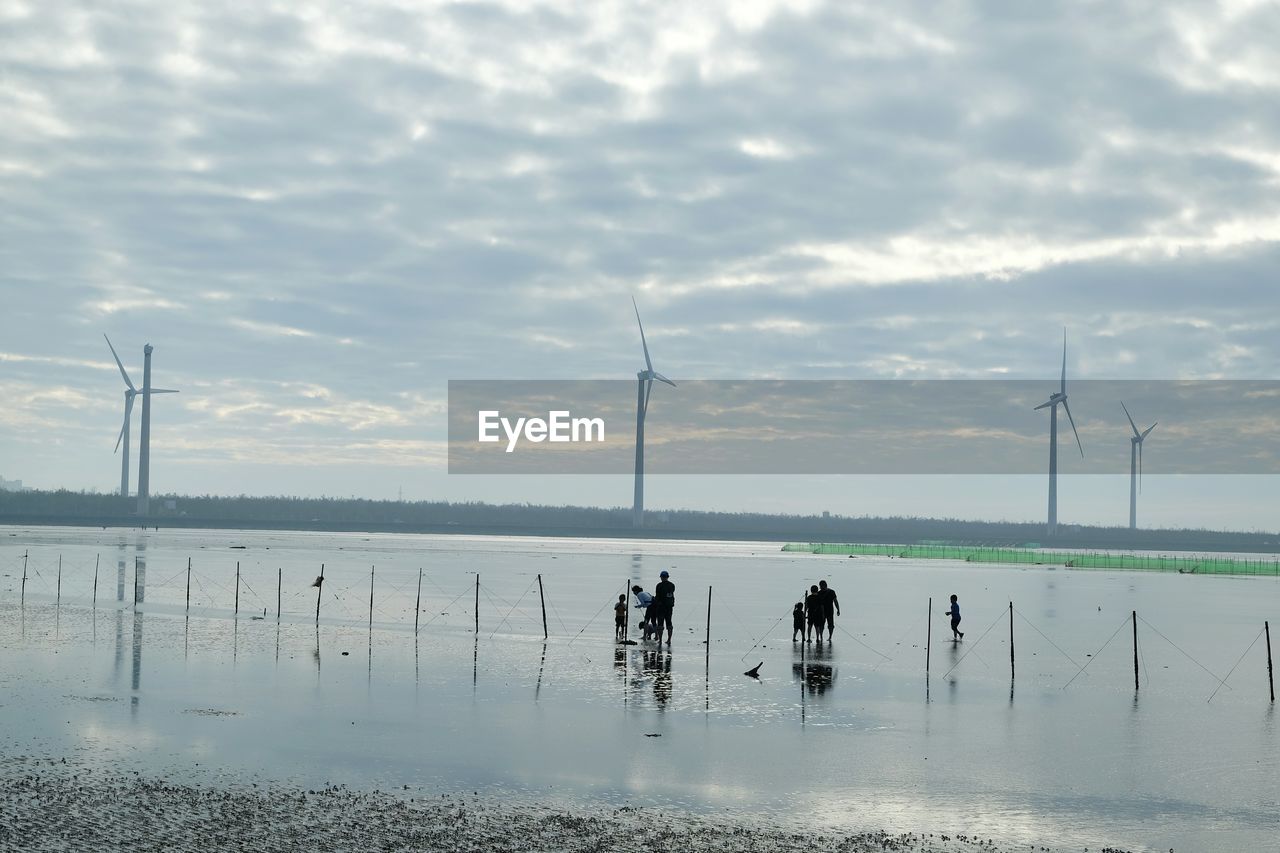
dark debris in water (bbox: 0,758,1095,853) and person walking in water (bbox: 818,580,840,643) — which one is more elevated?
person walking in water (bbox: 818,580,840,643)

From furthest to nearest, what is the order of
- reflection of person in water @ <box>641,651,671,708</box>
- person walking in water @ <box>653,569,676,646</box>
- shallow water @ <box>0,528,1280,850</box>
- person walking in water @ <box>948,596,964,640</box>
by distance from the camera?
person walking in water @ <box>948,596,964,640</box>
person walking in water @ <box>653,569,676,646</box>
reflection of person in water @ <box>641,651,671,708</box>
shallow water @ <box>0,528,1280,850</box>

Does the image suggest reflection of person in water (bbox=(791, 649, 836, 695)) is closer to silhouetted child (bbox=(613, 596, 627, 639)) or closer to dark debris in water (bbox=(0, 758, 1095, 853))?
silhouetted child (bbox=(613, 596, 627, 639))

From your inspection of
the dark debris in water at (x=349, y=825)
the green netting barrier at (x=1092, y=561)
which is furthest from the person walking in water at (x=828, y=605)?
the green netting barrier at (x=1092, y=561)

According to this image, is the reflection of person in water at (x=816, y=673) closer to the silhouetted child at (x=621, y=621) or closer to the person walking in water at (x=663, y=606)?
the person walking in water at (x=663, y=606)

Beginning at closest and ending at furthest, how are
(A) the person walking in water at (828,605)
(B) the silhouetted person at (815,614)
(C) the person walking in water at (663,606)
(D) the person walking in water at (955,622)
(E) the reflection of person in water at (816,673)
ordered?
1. (E) the reflection of person in water at (816,673)
2. (C) the person walking in water at (663,606)
3. (B) the silhouetted person at (815,614)
4. (A) the person walking in water at (828,605)
5. (D) the person walking in water at (955,622)

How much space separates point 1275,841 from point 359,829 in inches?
472

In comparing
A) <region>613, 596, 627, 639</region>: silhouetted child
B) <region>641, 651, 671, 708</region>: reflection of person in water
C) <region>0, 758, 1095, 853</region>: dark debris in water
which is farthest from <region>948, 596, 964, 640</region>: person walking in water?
<region>0, 758, 1095, 853</region>: dark debris in water

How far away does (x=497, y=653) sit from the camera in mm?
35344

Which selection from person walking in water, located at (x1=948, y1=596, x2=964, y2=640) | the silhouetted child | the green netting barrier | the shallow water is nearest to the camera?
the shallow water

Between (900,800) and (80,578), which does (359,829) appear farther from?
(80,578)

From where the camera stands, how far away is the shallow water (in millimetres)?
17891

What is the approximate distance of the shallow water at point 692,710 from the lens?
17891 millimetres

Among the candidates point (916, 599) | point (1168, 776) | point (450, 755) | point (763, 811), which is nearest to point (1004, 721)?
point (1168, 776)

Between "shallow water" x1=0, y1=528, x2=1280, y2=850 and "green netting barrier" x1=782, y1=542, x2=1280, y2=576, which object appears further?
"green netting barrier" x1=782, y1=542, x2=1280, y2=576
